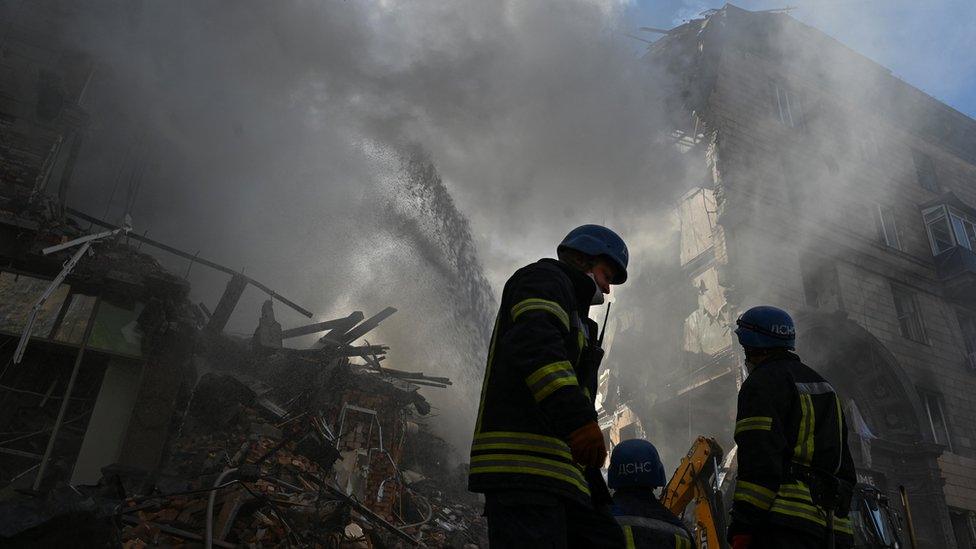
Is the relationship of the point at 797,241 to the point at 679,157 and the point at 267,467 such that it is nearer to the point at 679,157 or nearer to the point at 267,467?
the point at 679,157

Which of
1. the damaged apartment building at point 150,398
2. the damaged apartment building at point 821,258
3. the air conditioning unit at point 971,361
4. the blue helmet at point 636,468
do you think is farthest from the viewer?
the air conditioning unit at point 971,361

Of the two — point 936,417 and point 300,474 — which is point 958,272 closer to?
point 936,417

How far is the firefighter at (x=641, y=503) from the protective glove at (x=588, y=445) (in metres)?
1.14

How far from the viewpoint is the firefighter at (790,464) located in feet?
8.54

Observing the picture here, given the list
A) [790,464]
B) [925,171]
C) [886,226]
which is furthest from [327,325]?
[925,171]

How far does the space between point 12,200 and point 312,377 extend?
4.86 metres

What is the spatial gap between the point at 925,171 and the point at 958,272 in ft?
15.4

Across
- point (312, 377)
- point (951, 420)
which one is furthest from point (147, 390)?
point (951, 420)

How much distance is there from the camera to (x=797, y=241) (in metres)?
15.1

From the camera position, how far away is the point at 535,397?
195cm

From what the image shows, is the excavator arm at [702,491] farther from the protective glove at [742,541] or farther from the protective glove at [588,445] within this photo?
the protective glove at [588,445]

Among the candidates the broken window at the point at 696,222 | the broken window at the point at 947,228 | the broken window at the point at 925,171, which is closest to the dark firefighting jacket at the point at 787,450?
the broken window at the point at 696,222

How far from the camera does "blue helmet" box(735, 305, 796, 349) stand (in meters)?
3.11

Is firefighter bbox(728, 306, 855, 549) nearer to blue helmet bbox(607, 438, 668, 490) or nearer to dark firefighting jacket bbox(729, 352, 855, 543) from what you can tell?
dark firefighting jacket bbox(729, 352, 855, 543)
